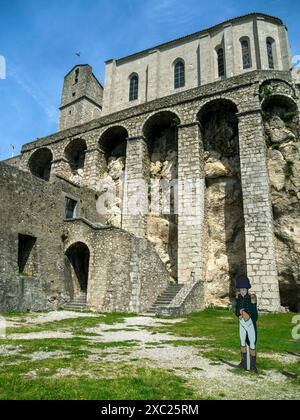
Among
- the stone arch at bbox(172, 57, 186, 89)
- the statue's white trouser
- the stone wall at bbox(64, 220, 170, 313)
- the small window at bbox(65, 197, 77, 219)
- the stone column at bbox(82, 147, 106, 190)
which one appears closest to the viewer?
the statue's white trouser

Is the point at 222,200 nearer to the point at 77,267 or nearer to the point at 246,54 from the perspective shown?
the point at 77,267

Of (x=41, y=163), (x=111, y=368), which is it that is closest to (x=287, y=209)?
(x=111, y=368)

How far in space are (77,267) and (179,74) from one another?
65.8 feet

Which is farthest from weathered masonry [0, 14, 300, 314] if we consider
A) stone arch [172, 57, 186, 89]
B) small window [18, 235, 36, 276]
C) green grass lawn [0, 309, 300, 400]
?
stone arch [172, 57, 186, 89]

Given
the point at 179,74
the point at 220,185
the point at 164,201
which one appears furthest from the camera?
the point at 179,74

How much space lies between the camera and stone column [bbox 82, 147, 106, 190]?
74.5 feet

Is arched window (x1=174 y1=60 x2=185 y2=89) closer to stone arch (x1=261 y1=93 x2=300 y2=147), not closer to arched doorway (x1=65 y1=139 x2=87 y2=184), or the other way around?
arched doorway (x1=65 y1=139 x2=87 y2=184)

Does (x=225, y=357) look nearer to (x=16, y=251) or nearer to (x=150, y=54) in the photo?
(x=16, y=251)

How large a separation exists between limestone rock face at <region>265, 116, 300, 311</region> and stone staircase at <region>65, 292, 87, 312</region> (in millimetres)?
9847

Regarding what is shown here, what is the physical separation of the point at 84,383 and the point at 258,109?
17.1 metres

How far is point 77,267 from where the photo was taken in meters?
17.8

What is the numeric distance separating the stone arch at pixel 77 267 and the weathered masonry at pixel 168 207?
6 centimetres

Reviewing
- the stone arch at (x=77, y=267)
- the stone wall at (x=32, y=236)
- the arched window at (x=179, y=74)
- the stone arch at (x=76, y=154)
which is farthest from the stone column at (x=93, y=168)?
the arched window at (x=179, y=74)
